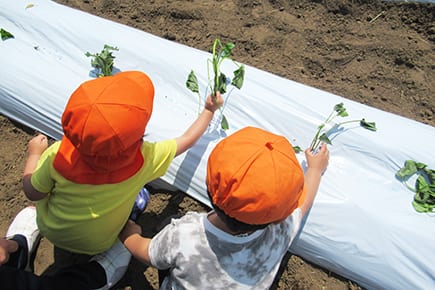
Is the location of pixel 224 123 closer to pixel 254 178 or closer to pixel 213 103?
pixel 213 103

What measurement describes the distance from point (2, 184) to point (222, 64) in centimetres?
143

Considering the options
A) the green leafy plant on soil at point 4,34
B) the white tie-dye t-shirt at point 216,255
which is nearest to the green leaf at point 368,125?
the white tie-dye t-shirt at point 216,255

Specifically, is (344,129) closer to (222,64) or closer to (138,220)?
(222,64)

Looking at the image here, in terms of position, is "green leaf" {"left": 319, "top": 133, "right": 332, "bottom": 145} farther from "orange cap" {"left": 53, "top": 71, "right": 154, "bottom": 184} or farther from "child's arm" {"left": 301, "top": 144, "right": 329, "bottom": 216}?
"orange cap" {"left": 53, "top": 71, "right": 154, "bottom": 184}

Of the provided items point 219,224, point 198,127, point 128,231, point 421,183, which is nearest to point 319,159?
point 421,183

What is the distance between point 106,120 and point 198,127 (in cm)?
66

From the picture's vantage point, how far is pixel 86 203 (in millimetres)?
1369

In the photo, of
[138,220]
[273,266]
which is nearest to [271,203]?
[273,266]

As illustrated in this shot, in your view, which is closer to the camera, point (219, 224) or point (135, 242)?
point (219, 224)

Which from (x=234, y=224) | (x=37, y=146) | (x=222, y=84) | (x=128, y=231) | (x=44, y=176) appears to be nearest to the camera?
(x=234, y=224)

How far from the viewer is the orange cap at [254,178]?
1.00m

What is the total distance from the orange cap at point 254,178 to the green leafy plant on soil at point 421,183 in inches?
34.5

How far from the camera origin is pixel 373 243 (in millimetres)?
1596

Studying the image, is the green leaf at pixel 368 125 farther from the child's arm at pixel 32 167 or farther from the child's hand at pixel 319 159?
the child's arm at pixel 32 167
